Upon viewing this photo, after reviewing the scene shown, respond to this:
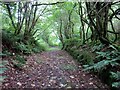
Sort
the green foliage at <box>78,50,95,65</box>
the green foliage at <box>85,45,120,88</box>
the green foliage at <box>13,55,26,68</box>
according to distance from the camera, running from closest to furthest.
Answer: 1. the green foliage at <box>85,45,120,88</box>
2. the green foliage at <box>13,55,26,68</box>
3. the green foliage at <box>78,50,95,65</box>

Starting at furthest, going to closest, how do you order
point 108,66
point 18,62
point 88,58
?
point 88,58, point 18,62, point 108,66

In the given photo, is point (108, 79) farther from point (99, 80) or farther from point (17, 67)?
point (17, 67)

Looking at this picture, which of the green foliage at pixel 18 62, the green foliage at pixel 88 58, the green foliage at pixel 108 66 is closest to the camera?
the green foliage at pixel 108 66

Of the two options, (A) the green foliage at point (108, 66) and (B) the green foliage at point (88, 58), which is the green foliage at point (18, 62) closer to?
(B) the green foliage at point (88, 58)

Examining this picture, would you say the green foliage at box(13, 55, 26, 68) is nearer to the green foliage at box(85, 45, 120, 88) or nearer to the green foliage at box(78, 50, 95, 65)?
the green foliage at box(78, 50, 95, 65)

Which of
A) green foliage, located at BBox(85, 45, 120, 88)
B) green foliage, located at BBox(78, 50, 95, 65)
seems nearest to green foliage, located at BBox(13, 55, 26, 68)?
green foliage, located at BBox(78, 50, 95, 65)

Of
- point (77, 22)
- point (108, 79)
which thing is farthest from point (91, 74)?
point (77, 22)

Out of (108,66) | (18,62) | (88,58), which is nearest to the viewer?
(108,66)

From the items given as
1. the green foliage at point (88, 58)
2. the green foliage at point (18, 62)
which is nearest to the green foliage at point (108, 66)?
the green foliage at point (88, 58)

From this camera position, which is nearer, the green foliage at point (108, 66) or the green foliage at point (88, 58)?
the green foliage at point (108, 66)

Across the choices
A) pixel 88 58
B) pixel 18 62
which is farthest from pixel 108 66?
pixel 18 62

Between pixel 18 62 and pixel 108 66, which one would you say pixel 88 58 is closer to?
A: pixel 108 66

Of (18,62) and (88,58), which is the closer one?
(18,62)

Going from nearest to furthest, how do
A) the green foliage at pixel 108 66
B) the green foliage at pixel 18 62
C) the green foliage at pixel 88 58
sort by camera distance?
the green foliage at pixel 108 66 < the green foliage at pixel 18 62 < the green foliage at pixel 88 58
